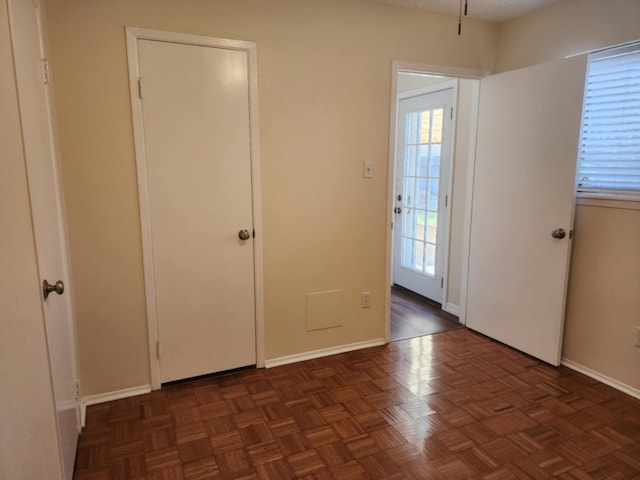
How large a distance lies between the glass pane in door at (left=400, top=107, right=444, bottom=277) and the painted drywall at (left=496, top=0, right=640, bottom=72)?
2.83 ft

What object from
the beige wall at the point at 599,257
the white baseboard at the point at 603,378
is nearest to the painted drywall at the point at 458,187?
the beige wall at the point at 599,257

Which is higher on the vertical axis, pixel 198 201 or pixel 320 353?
pixel 198 201

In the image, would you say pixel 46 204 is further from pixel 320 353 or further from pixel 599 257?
pixel 599 257

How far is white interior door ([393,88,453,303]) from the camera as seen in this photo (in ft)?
12.9

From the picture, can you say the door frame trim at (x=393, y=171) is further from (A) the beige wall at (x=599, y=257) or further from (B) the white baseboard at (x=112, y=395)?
(B) the white baseboard at (x=112, y=395)

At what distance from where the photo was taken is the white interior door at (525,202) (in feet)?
8.77

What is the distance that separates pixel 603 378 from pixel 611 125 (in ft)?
5.06

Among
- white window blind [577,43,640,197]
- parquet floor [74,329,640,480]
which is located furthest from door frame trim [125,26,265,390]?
white window blind [577,43,640,197]

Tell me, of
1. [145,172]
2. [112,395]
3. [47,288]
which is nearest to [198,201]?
[145,172]

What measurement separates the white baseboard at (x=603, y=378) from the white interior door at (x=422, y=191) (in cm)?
137

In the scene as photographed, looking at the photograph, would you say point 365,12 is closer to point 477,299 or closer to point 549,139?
point 549,139

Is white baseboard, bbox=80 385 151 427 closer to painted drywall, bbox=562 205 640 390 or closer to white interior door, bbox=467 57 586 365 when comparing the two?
white interior door, bbox=467 57 586 365

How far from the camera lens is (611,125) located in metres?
2.56

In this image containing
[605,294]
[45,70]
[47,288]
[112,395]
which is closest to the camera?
[47,288]
